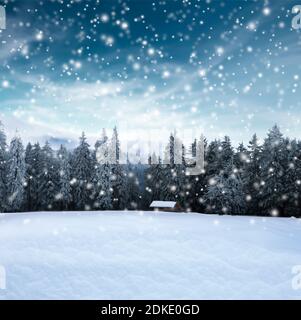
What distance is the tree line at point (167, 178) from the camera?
3747 cm

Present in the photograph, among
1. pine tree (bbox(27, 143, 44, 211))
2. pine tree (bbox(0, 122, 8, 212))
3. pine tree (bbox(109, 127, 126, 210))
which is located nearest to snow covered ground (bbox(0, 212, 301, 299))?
pine tree (bbox(0, 122, 8, 212))

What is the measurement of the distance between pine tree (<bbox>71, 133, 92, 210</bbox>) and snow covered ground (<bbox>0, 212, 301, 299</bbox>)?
31267 millimetres

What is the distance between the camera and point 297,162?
38.2 meters

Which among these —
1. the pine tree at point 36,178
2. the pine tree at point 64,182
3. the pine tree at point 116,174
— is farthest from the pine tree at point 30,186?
the pine tree at point 116,174

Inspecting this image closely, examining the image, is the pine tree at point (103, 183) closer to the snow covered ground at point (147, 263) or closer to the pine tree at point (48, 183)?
the pine tree at point (48, 183)

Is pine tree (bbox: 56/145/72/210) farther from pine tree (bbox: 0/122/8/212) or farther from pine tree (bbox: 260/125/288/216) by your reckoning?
pine tree (bbox: 260/125/288/216)

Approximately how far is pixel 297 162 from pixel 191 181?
44.1 feet

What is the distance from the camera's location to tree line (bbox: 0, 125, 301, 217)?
3747 cm

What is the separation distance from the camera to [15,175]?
40.8m

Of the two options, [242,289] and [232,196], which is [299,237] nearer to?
[242,289]

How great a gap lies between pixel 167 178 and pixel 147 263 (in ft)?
118

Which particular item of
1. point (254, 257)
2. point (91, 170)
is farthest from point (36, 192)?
point (254, 257)

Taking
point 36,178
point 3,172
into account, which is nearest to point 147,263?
point 3,172

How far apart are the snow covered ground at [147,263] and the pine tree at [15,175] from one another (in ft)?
92.0
